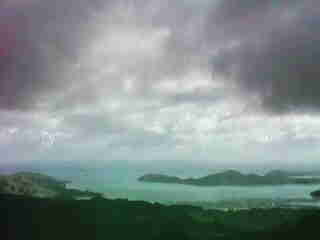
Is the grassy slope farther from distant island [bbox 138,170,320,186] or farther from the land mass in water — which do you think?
distant island [bbox 138,170,320,186]

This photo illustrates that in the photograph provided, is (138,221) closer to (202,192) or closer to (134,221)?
(134,221)

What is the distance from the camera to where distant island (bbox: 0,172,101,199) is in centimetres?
5609

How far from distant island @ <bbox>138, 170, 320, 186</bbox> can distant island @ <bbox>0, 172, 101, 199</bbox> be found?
Result: 22.3 m

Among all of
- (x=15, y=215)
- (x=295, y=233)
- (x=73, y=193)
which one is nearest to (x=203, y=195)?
(x=73, y=193)

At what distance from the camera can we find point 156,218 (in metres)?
41.2

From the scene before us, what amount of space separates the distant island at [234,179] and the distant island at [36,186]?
73.2ft

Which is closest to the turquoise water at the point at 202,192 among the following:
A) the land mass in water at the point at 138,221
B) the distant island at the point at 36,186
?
the distant island at the point at 36,186

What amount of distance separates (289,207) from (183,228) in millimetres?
18339

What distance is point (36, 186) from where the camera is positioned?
64688 mm

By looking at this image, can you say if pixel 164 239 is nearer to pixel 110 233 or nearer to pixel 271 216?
pixel 110 233

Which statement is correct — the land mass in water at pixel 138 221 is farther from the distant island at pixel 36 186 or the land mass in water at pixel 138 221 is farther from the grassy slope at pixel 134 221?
the distant island at pixel 36 186

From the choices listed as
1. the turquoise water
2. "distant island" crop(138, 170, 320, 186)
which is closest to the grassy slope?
the turquoise water

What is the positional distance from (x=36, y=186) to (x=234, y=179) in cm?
4448

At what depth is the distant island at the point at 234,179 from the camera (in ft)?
253
